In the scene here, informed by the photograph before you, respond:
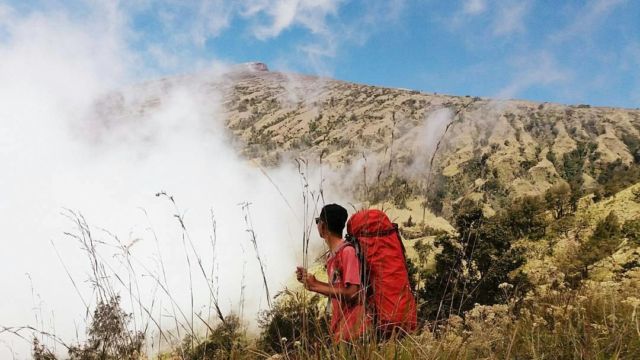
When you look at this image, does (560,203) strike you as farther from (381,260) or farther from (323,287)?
(323,287)

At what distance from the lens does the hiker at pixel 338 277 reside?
270 centimetres

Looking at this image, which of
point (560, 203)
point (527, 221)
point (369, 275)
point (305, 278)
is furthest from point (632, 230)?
point (305, 278)

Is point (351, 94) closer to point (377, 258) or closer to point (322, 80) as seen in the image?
point (322, 80)

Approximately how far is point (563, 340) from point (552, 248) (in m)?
26.5

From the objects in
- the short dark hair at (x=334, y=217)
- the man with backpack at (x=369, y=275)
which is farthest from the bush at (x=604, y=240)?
the man with backpack at (x=369, y=275)

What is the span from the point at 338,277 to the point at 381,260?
0.41 m

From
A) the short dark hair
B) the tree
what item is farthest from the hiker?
the tree

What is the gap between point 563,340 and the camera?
2.24 metres

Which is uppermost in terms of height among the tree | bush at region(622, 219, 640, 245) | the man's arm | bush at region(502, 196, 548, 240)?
the tree

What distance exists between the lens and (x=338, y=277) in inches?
110

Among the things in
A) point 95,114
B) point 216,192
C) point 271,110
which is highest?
point 95,114

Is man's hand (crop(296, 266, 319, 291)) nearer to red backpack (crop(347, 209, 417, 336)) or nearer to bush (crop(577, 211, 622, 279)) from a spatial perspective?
red backpack (crop(347, 209, 417, 336))

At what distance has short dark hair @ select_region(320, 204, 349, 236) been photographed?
11.3 feet

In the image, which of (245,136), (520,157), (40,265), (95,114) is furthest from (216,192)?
(520,157)
